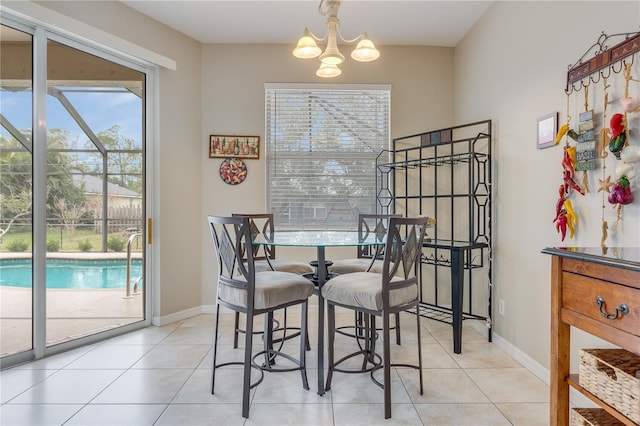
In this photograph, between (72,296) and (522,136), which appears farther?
(72,296)

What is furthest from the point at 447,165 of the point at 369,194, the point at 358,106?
the point at 358,106

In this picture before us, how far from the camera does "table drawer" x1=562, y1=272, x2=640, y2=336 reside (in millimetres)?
990

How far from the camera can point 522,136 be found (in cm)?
238

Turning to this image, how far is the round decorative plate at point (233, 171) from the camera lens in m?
3.52

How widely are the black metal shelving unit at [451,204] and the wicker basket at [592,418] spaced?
124 centimetres

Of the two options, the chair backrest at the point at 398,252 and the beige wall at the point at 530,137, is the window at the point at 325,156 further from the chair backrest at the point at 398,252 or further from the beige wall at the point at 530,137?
the chair backrest at the point at 398,252

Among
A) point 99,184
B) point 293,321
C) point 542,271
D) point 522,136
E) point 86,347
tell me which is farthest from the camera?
point 293,321

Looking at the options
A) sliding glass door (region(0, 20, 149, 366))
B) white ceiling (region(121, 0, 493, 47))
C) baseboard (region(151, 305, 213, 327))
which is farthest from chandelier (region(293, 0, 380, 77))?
baseboard (region(151, 305, 213, 327))

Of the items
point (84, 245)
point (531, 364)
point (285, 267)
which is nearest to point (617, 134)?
point (531, 364)

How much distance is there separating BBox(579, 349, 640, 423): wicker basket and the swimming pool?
327 cm

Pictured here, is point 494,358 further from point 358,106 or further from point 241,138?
point 241,138

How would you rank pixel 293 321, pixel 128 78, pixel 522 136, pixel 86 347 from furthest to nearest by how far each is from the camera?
pixel 293 321
pixel 128 78
pixel 86 347
pixel 522 136

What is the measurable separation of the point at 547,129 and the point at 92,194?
3.44 metres

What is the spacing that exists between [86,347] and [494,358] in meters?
3.15
